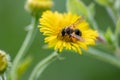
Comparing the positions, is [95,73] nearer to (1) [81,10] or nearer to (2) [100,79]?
(2) [100,79]

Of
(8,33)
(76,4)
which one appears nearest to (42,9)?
(76,4)

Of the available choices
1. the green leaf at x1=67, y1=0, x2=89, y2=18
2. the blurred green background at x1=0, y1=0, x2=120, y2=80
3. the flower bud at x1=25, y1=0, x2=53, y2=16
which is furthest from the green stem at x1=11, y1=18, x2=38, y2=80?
the blurred green background at x1=0, y1=0, x2=120, y2=80

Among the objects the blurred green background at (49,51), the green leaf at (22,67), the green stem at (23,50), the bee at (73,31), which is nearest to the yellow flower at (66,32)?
the bee at (73,31)

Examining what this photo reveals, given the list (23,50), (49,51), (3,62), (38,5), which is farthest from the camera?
(49,51)

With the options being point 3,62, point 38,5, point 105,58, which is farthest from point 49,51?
point 3,62

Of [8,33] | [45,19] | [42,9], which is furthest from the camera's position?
[8,33]

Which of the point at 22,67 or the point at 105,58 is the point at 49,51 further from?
the point at 22,67
